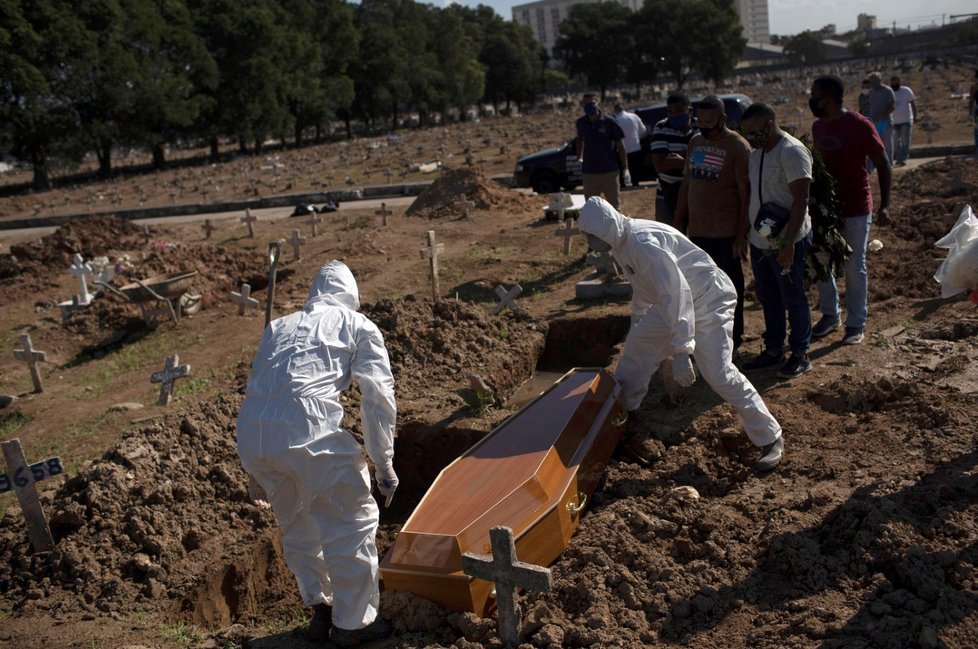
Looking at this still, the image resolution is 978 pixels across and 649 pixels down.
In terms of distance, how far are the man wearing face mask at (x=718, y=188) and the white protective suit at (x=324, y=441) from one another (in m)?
3.14

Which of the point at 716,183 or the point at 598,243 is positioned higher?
the point at 716,183

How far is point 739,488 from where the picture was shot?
5.35 m

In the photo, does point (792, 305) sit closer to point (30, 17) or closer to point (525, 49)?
point (30, 17)

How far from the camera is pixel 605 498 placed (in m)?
5.53

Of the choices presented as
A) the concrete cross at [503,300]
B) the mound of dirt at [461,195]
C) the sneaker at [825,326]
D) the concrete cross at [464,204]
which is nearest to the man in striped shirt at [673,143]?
the sneaker at [825,326]

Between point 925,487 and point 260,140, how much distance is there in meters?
44.2

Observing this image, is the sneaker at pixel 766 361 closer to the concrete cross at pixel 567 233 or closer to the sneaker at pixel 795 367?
the sneaker at pixel 795 367

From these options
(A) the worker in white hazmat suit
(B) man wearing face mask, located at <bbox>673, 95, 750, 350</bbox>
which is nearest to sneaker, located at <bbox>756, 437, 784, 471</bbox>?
(A) the worker in white hazmat suit

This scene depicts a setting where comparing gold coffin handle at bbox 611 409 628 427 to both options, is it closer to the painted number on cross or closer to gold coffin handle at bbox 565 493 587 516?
gold coffin handle at bbox 565 493 587 516

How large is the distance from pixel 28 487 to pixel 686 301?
4237 mm

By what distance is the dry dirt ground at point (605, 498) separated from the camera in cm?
421

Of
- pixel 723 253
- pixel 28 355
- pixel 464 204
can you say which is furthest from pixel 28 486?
pixel 464 204

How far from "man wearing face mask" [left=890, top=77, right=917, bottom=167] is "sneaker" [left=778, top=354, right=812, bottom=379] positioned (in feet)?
31.3

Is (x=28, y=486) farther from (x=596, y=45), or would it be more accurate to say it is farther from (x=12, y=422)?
(x=596, y=45)
